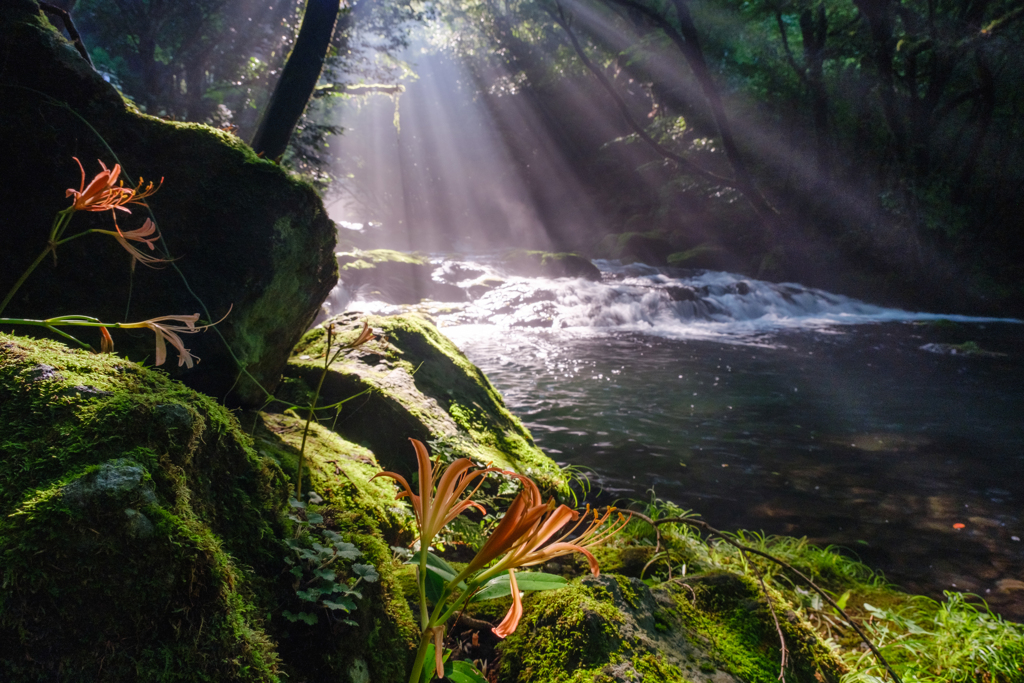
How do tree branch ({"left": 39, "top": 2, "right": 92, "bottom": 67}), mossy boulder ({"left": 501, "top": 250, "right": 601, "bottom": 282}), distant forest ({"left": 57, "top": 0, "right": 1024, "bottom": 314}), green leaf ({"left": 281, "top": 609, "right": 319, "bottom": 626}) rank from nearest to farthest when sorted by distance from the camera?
green leaf ({"left": 281, "top": 609, "right": 319, "bottom": 626}) < tree branch ({"left": 39, "top": 2, "right": 92, "bottom": 67}) < distant forest ({"left": 57, "top": 0, "right": 1024, "bottom": 314}) < mossy boulder ({"left": 501, "top": 250, "right": 601, "bottom": 282})

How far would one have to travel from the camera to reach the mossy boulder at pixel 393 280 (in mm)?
15211

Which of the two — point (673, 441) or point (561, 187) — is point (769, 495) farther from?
point (561, 187)

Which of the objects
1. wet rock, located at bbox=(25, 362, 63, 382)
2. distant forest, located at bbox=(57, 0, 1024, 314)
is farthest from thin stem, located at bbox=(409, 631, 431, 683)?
distant forest, located at bbox=(57, 0, 1024, 314)

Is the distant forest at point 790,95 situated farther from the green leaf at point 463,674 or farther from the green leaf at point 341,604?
the green leaf at point 463,674

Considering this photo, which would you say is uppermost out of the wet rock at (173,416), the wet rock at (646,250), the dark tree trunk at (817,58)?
the dark tree trunk at (817,58)

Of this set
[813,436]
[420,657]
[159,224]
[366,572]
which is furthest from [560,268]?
[420,657]

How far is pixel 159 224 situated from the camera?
2322 millimetres

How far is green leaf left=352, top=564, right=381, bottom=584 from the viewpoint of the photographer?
1.31 meters

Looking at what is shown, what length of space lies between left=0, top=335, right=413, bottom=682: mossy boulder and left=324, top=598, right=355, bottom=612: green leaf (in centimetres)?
5

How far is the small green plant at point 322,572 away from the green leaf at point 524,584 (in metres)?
0.54

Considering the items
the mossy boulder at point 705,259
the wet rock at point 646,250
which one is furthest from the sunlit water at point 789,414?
the wet rock at point 646,250

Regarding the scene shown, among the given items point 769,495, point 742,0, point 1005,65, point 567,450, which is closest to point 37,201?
point 567,450

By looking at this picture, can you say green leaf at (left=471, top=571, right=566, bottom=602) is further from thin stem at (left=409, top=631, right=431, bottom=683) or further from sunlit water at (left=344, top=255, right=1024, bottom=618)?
sunlit water at (left=344, top=255, right=1024, bottom=618)

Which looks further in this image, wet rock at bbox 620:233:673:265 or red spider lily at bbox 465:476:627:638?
wet rock at bbox 620:233:673:265
